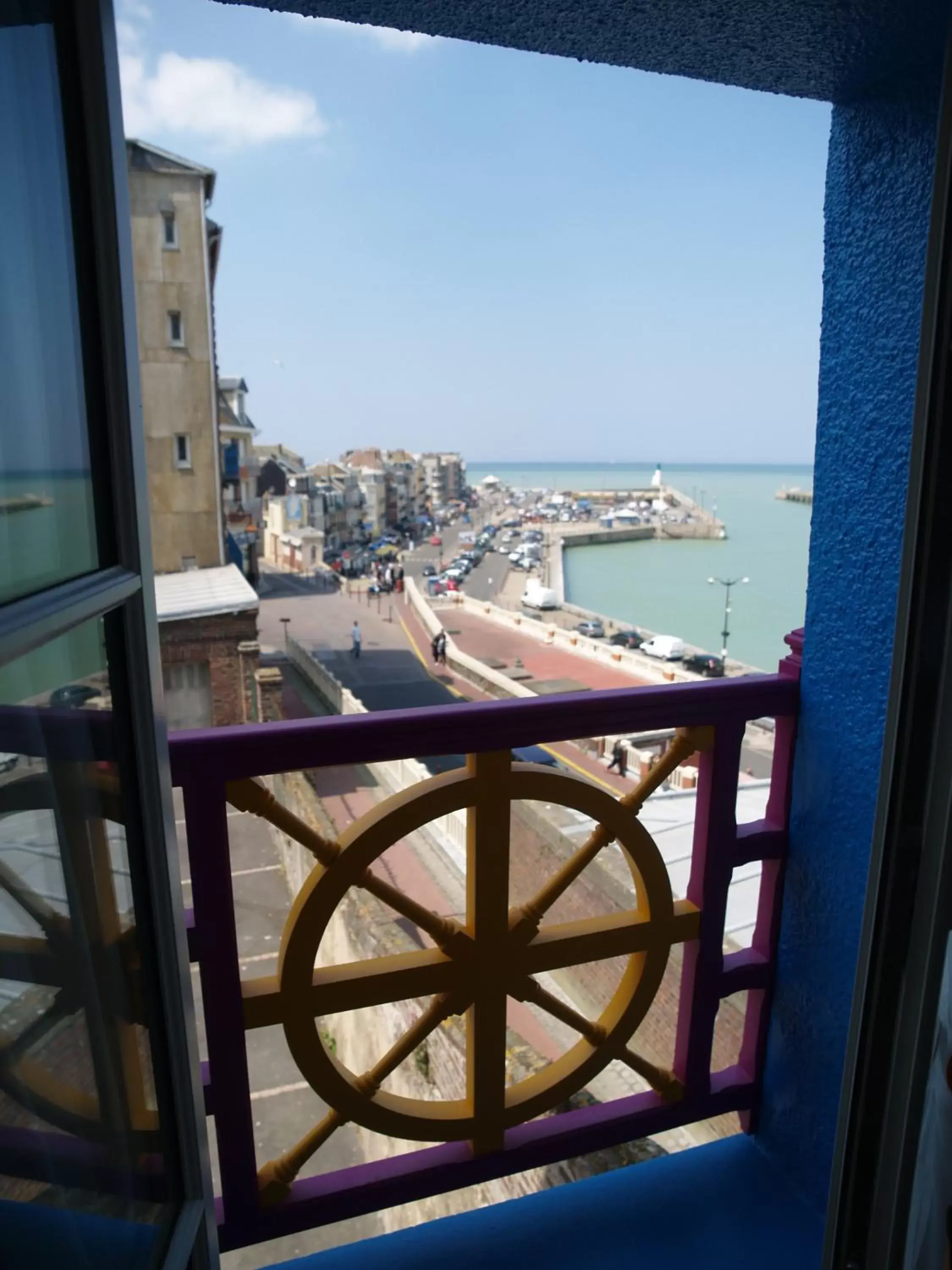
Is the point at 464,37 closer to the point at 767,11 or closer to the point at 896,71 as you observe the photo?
the point at 767,11

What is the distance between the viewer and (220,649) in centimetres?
1155

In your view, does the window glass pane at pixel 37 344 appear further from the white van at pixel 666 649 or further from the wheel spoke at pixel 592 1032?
the white van at pixel 666 649

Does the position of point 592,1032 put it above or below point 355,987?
below

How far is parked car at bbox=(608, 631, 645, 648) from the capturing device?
2648cm

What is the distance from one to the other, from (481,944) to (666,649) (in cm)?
2325

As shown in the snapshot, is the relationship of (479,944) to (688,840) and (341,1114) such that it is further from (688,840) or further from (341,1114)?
(688,840)

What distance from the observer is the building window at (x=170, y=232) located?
36.6 feet

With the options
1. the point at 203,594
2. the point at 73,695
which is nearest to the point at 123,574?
the point at 73,695

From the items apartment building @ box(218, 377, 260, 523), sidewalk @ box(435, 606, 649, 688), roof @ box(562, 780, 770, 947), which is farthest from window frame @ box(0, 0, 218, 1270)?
apartment building @ box(218, 377, 260, 523)

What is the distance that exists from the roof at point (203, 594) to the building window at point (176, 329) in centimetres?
330

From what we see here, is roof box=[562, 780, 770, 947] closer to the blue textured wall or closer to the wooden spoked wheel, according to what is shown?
the wooden spoked wheel

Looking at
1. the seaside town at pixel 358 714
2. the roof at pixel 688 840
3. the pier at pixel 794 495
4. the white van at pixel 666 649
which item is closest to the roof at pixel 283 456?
the seaside town at pixel 358 714

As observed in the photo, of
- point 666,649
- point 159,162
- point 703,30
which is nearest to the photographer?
point 703,30

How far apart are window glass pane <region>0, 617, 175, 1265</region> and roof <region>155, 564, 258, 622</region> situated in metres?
9.86
